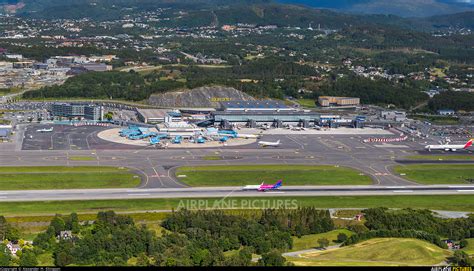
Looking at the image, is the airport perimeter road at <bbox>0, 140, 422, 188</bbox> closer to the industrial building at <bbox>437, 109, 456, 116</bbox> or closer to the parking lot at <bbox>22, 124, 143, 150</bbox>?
the parking lot at <bbox>22, 124, 143, 150</bbox>

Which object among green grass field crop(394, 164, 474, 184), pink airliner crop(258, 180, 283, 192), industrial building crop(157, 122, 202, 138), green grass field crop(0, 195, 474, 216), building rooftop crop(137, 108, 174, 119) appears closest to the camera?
green grass field crop(0, 195, 474, 216)

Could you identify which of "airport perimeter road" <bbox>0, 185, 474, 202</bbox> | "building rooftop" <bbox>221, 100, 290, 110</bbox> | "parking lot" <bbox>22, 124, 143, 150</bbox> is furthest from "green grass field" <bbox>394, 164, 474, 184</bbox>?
"building rooftop" <bbox>221, 100, 290, 110</bbox>

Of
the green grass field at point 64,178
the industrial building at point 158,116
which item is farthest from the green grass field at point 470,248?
the industrial building at point 158,116

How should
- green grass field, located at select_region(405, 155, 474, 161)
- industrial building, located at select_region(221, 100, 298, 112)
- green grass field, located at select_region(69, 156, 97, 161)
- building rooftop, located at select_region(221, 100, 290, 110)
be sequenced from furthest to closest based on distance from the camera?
building rooftop, located at select_region(221, 100, 290, 110) < industrial building, located at select_region(221, 100, 298, 112) < green grass field, located at select_region(405, 155, 474, 161) < green grass field, located at select_region(69, 156, 97, 161)

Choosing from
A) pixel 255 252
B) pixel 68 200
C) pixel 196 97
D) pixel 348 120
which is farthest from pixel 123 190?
pixel 196 97

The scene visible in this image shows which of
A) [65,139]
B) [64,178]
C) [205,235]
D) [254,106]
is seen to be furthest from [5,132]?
[205,235]

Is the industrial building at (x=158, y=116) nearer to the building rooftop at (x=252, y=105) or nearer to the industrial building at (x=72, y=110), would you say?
the industrial building at (x=72, y=110)

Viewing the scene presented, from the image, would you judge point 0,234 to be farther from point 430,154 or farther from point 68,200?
point 430,154
